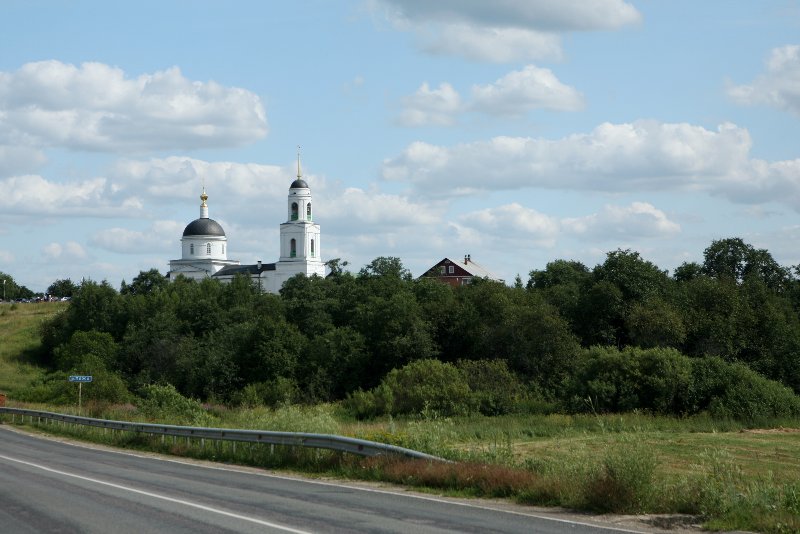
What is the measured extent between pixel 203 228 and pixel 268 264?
540 inches

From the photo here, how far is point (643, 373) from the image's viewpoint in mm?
50719

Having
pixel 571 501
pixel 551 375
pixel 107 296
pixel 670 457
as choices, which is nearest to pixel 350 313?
pixel 551 375

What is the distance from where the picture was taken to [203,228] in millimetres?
172625

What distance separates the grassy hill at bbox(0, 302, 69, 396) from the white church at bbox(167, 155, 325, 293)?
3810cm

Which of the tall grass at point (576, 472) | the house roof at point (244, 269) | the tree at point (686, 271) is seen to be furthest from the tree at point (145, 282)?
the tall grass at point (576, 472)

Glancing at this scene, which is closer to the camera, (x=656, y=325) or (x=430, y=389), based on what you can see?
(x=430, y=389)

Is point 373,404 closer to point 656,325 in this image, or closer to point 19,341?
point 656,325

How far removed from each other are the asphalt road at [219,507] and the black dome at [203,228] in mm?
152737

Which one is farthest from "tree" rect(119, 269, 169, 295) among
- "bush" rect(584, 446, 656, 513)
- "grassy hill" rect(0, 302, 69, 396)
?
"bush" rect(584, 446, 656, 513)

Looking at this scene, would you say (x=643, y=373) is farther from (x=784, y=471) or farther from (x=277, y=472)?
(x=277, y=472)

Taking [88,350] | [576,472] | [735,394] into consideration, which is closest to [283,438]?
[576,472]

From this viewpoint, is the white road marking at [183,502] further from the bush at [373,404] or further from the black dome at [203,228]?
the black dome at [203,228]

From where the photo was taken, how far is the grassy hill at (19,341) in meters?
86.8

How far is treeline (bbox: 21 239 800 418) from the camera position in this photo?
2003 inches
